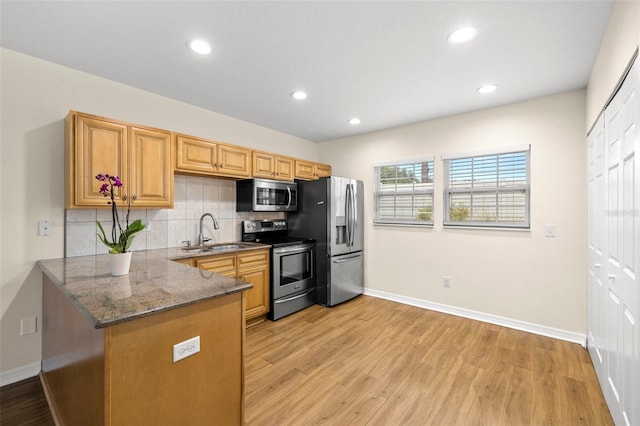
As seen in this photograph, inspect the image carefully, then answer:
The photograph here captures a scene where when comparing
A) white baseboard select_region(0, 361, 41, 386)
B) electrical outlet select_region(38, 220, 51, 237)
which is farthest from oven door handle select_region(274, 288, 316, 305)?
electrical outlet select_region(38, 220, 51, 237)

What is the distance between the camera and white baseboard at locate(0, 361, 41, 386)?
A: 220cm

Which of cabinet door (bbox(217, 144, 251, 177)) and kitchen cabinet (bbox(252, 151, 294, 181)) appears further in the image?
kitchen cabinet (bbox(252, 151, 294, 181))

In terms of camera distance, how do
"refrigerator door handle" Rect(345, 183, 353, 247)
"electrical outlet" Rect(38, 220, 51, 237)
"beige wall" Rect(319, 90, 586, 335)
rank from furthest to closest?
"refrigerator door handle" Rect(345, 183, 353, 247) → "beige wall" Rect(319, 90, 586, 335) → "electrical outlet" Rect(38, 220, 51, 237)

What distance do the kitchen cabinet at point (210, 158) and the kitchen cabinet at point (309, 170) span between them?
92 cm

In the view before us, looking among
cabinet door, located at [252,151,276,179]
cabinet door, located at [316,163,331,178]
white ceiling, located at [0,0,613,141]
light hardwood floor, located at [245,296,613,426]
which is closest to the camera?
white ceiling, located at [0,0,613,141]

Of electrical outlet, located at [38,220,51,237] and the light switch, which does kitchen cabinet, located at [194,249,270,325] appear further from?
the light switch

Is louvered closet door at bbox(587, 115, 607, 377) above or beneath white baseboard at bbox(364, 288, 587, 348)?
above

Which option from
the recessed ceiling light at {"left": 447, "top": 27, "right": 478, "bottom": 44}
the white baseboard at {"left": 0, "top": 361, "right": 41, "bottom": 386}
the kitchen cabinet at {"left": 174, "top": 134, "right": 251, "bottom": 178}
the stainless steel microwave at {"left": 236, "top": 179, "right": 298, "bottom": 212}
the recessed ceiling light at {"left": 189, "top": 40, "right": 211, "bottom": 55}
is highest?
the recessed ceiling light at {"left": 189, "top": 40, "right": 211, "bottom": 55}

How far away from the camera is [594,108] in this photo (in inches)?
93.6

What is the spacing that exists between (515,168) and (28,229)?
478 centimetres

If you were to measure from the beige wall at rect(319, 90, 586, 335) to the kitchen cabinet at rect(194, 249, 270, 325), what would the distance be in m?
1.83

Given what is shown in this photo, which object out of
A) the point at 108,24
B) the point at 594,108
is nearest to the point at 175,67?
the point at 108,24

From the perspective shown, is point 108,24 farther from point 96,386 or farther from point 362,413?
point 362,413

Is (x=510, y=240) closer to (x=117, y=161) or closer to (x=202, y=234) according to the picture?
(x=202, y=234)
